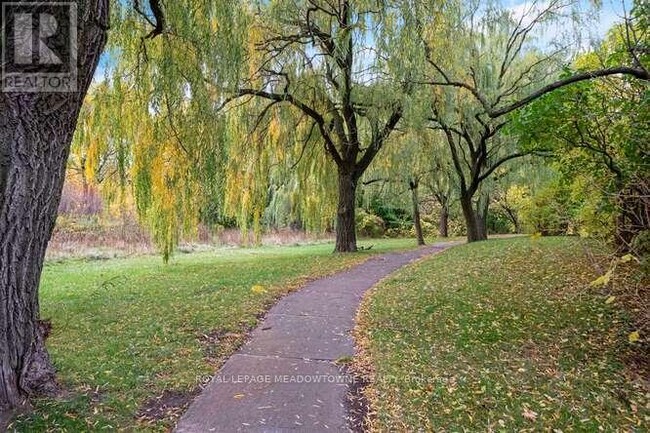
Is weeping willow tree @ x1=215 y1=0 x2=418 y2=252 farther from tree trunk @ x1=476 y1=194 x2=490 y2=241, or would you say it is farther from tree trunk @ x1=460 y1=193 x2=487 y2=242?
tree trunk @ x1=476 y1=194 x2=490 y2=241

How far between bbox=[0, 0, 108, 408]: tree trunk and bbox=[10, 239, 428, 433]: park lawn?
0.27m

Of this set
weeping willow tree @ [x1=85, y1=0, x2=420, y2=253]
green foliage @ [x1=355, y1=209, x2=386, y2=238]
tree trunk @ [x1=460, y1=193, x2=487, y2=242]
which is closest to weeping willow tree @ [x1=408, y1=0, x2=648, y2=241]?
tree trunk @ [x1=460, y1=193, x2=487, y2=242]

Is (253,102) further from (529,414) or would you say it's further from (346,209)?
(529,414)

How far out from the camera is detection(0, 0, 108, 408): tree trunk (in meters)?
2.58

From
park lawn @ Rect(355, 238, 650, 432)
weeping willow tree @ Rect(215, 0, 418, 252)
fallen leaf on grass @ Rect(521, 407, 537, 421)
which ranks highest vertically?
weeping willow tree @ Rect(215, 0, 418, 252)

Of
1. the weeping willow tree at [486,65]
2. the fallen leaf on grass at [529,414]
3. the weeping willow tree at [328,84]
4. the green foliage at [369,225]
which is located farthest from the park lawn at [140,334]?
the green foliage at [369,225]

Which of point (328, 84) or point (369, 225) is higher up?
point (328, 84)

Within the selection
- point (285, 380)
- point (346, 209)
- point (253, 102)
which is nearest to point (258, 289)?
point (285, 380)

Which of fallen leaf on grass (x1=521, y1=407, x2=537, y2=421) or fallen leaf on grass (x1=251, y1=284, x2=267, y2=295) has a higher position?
fallen leaf on grass (x1=251, y1=284, x2=267, y2=295)

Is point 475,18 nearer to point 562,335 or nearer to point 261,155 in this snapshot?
→ point 261,155

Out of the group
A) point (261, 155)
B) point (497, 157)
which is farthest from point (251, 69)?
point (497, 157)

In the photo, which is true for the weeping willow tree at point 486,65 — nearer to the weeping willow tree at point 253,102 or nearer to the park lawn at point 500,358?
the weeping willow tree at point 253,102

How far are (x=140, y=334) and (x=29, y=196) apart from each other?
2212 millimetres

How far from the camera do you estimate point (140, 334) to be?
4445mm
